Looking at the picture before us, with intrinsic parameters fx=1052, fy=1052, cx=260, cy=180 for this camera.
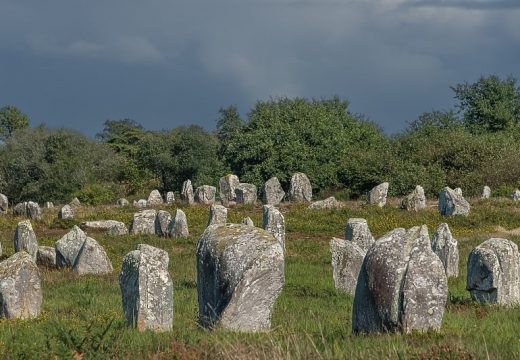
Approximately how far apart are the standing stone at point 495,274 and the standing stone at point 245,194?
1456 inches

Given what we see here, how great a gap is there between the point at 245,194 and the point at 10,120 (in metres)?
73.0

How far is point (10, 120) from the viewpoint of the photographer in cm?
12444

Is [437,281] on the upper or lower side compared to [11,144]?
lower

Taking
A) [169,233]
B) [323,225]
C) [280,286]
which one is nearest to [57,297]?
[280,286]

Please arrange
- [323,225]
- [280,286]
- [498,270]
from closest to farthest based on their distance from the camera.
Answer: [280,286]
[498,270]
[323,225]

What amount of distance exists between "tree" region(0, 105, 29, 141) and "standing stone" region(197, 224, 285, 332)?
11146 centimetres

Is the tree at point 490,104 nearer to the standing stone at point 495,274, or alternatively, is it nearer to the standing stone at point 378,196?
the standing stone at point 378,196

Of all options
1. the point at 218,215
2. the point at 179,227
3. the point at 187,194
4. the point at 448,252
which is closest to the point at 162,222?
the point at 179,227

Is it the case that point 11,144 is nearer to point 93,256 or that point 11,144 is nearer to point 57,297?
point 93,256

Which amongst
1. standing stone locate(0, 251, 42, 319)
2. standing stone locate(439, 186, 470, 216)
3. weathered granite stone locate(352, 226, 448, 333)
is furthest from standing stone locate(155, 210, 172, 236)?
weathered granite stone locate(352, 226, 448, 333)

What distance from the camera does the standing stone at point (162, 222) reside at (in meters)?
41.2

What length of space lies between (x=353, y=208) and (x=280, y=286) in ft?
108

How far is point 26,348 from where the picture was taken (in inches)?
480

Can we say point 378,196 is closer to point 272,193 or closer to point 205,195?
point 272,193
